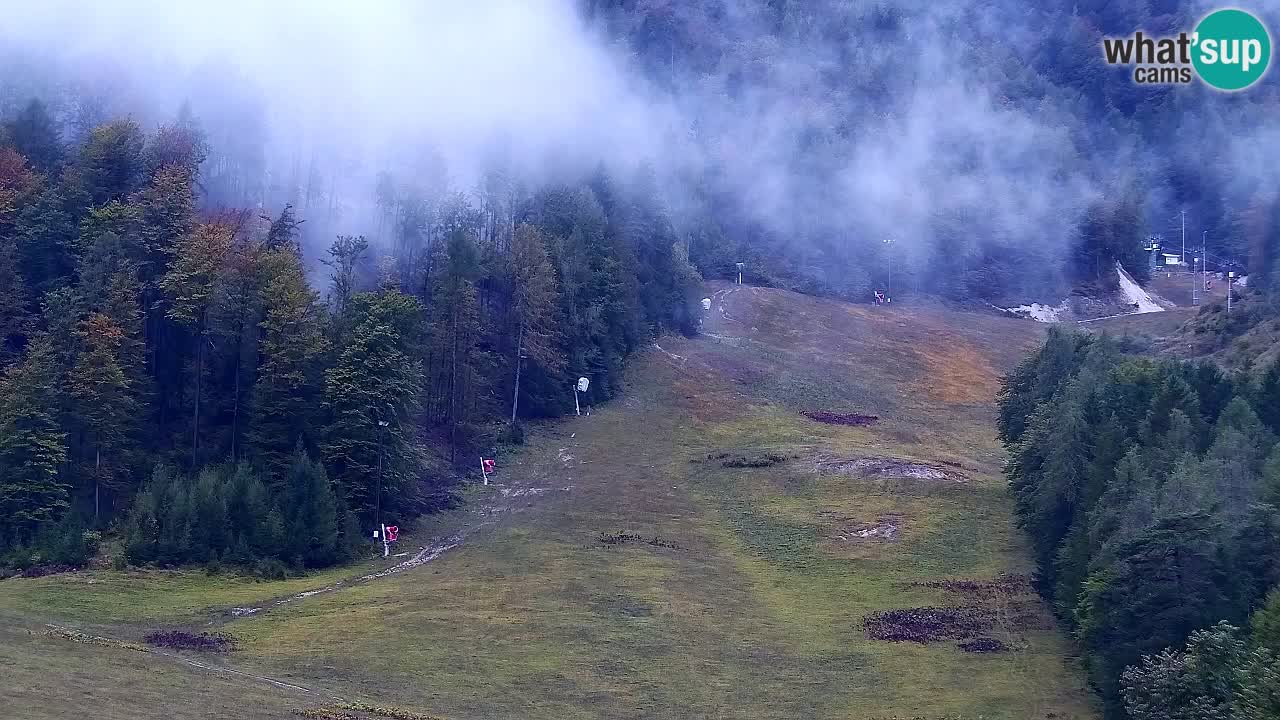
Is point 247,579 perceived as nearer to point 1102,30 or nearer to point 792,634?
point 792,634

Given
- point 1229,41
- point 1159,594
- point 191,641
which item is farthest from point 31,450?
point 1229,41

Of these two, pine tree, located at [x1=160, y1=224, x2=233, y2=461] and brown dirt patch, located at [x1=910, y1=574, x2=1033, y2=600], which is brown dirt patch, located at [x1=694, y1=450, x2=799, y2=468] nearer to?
brown dirt patch, located at [x1=910, y1=574, x2=1033, y2=600]

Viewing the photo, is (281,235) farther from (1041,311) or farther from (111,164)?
(1041,311)

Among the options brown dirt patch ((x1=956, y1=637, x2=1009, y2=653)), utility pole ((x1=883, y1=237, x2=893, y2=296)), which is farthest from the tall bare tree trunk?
utility pole ((x1=883, y1=237, x2=893, y2=296))

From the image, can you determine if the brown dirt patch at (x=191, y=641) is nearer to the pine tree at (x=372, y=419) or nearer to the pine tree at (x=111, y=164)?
the pine tree at (x=372, y=419)

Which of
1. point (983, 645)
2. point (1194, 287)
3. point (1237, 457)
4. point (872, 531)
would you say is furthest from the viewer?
point (1194, 287)

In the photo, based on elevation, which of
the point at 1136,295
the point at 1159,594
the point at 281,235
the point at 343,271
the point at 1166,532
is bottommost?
the point at 1159,594
